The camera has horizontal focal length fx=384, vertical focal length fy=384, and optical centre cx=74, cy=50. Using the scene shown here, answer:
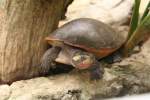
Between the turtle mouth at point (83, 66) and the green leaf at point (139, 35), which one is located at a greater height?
the green leaf at point (139, 35)

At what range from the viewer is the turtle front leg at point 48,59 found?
2.02 m

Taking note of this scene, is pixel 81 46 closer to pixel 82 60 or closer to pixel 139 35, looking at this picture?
pixel 82 60

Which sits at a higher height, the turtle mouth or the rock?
the turtle mouth

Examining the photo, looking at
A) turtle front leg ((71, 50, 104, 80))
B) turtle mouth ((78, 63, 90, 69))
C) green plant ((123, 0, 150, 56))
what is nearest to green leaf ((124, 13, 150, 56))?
green plant ((123, 0, 150, 56))

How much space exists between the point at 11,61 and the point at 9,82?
4.5 inches

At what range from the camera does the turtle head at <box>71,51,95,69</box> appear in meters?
1.92

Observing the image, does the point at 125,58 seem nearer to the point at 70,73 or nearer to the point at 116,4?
the point at 70,73

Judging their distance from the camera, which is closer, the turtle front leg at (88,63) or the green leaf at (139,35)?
the turtle front leg at (88,63)

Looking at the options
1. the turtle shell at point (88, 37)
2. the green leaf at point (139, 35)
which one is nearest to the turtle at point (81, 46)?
the turtle shell at point (88, 37)

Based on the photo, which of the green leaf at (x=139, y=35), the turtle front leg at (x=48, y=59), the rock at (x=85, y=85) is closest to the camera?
the rock at (x=85, y=85)

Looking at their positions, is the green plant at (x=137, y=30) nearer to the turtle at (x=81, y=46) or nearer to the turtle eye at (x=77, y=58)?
the turtle at (x=81, y=46)

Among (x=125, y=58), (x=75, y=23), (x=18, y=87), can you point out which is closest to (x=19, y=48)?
(x=18, y=87)

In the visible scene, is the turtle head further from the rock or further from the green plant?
the green plant

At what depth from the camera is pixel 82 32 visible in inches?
78.8
